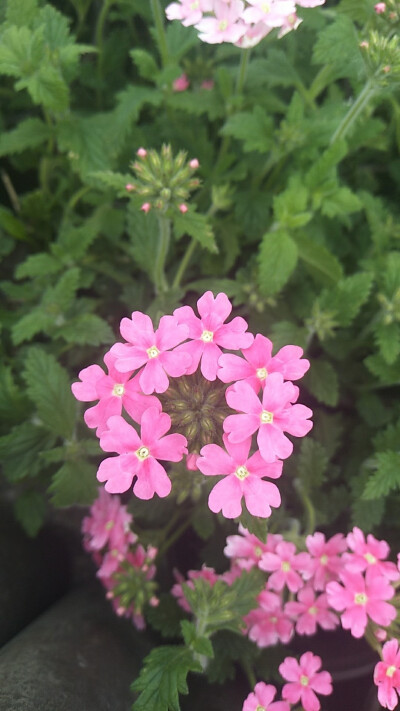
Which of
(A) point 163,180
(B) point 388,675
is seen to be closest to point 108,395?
(A) point 163,180

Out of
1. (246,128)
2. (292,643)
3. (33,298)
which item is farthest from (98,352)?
(292,643)

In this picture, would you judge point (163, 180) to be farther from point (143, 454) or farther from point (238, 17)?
point (143, 454)

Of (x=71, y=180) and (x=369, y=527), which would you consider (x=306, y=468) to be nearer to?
(x=369, y=527)

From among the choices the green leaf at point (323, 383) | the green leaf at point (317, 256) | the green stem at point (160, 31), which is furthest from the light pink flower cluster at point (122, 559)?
the green stem at point (160, 31)

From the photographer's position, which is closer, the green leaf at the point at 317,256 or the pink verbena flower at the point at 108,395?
the pink verbena flower at the point at 108,395

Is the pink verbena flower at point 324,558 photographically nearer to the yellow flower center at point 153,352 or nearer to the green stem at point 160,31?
the yellow flower center at point 153,352

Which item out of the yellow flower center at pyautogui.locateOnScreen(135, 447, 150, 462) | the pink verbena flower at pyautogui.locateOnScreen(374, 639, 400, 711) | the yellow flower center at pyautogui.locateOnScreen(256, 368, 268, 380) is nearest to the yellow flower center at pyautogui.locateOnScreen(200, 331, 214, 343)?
the yellow flower center at pyautogui.locateOnScreen(256, 368, 268, 380)
